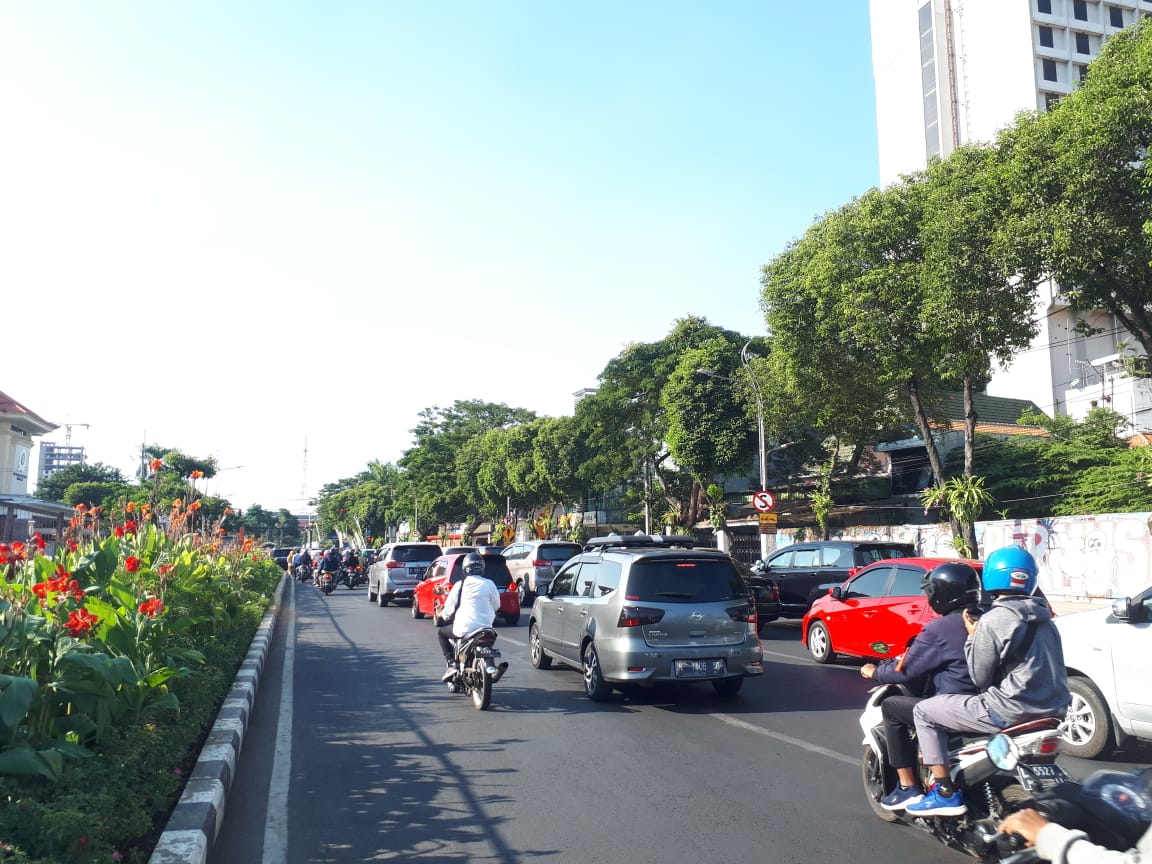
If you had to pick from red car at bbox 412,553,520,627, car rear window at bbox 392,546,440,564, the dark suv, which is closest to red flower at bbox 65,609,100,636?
red car at bbox 412,553,520,627

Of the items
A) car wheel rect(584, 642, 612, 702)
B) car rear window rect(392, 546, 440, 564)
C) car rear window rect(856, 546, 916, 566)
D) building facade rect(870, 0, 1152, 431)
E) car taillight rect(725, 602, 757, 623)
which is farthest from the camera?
building facade rect(870, 0, 1152, 431)

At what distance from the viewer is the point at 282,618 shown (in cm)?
2061

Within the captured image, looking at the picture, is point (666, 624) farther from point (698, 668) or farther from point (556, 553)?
point (556, 553)

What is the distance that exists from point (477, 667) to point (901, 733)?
5.19m

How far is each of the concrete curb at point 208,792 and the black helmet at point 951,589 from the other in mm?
4203

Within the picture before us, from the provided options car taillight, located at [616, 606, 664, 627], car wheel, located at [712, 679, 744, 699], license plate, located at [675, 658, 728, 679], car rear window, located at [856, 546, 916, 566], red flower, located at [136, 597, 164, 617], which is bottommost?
car wheel, located at [712, 679, 744, 699]

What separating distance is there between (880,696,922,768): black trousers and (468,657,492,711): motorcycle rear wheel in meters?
4.94

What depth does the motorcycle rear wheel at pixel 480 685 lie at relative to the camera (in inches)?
359

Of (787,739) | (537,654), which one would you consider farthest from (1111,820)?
(537,654)

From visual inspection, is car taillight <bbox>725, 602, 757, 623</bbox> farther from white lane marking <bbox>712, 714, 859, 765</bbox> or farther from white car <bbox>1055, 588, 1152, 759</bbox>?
white car <bbox>1055, 588, 1152, 759</bbox>

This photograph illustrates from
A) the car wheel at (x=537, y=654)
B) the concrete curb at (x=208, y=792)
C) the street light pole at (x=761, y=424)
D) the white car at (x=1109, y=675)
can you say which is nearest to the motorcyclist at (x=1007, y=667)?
the white car at (x=1109, y=675)

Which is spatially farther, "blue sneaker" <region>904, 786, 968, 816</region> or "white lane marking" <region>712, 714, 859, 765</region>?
"white lane marking" <region>712, 714, 859, 765</region>

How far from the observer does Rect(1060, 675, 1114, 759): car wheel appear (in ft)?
22.2

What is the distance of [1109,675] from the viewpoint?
672 centimetres
